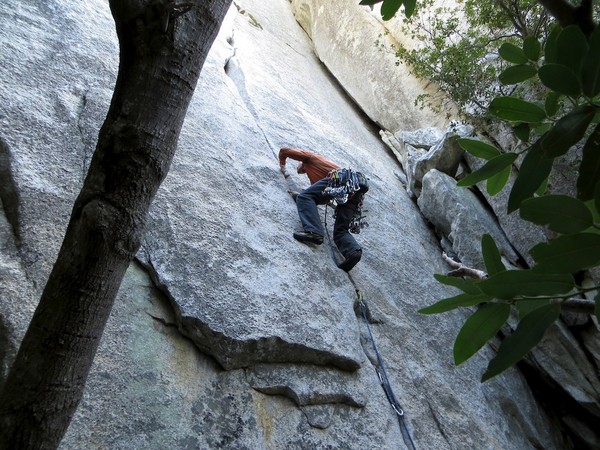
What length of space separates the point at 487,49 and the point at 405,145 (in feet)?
6.88

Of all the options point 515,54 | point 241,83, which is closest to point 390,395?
point 515,54

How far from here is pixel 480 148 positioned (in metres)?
1.34

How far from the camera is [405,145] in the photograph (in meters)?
9.66

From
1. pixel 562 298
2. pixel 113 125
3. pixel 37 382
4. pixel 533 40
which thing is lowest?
pixel 37 382

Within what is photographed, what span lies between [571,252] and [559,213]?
78mm

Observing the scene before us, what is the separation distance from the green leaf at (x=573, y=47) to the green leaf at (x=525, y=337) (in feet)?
1.39

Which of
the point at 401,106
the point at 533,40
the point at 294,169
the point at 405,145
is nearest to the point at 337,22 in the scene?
the point at 401,106

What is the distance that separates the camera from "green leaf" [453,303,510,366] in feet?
3.12

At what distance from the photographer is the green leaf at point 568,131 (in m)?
0.92

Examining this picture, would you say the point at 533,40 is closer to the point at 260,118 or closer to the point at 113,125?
the point at 113,125

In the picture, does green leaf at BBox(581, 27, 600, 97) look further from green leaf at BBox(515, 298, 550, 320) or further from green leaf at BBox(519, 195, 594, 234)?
green leaf at BBox(515, 298, 550, 320)

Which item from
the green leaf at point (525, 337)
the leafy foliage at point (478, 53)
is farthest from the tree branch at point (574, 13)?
the leafy foliage at point (478, 53)

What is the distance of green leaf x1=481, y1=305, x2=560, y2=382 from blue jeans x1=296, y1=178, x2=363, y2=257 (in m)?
4.64

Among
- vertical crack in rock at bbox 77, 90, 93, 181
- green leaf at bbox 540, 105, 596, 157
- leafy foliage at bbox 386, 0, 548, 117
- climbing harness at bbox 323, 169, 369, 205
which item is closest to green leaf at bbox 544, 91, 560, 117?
green leaf at bbox 540, 105, 596, 157
